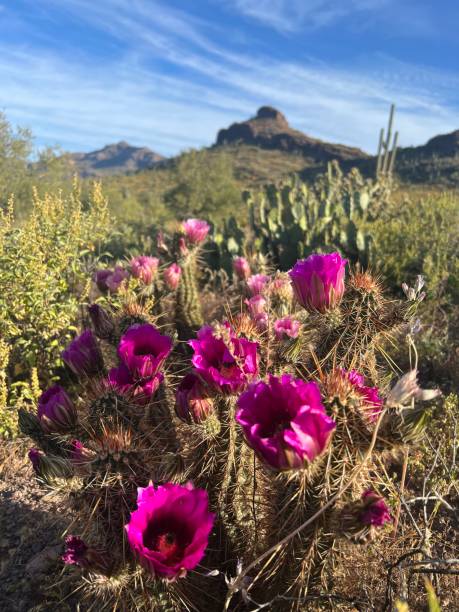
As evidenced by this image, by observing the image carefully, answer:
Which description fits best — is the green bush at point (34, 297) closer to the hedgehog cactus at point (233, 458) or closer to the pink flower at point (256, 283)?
the pink flower at point (256, 283)

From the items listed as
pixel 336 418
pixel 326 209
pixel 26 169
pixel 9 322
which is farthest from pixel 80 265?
pixel 26 169

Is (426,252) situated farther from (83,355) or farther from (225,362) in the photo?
(225,362)

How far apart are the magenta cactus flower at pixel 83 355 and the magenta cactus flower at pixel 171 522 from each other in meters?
0.82

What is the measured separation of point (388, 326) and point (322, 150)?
239 feet

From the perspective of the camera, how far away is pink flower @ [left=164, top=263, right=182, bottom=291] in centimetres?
323

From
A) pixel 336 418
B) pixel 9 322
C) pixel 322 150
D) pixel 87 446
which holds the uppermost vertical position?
pixel 322 150

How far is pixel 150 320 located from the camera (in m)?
2.39

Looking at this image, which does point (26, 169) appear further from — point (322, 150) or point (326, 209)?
point (322, 150)

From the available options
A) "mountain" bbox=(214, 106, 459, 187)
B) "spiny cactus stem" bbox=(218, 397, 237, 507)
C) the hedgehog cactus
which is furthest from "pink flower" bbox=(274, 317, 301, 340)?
"mountain" bbox=(214, 106, 459, 187)

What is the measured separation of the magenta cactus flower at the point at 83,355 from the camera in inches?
72.4

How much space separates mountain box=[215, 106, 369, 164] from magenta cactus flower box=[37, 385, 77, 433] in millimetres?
59313

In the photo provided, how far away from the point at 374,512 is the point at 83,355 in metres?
1.20

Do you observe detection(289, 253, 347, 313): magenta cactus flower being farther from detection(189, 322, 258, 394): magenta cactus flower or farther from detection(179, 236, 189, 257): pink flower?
detection(179, 236, 189, 257): pink flower

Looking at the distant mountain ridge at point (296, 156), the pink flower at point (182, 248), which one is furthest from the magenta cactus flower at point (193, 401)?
the distant mountain ridge at point (296, 156)
